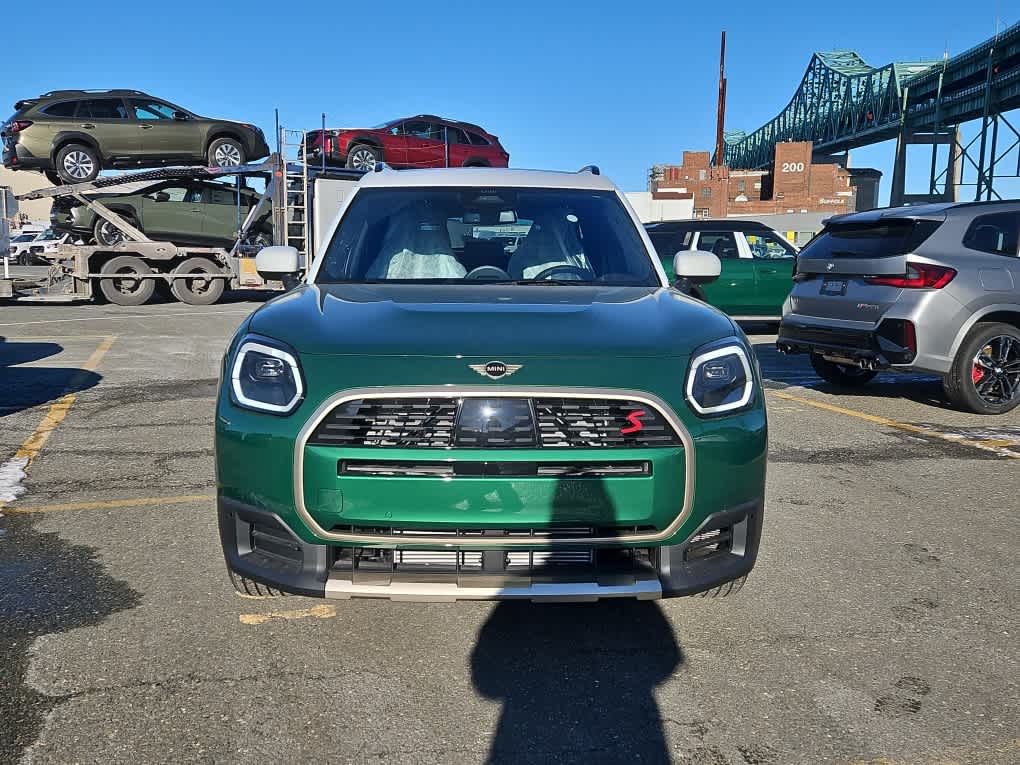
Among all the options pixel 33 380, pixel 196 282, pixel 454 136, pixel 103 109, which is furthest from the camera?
pixel 454 136

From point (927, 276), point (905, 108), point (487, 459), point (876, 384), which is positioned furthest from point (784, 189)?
point (487, 459)

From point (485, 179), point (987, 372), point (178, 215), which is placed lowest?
point (987, 372)

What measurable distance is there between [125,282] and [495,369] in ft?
58.6

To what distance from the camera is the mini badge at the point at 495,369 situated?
110 inches

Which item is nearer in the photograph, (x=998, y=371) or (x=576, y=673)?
(x=576, y=673)

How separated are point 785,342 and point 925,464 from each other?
9.14 feet

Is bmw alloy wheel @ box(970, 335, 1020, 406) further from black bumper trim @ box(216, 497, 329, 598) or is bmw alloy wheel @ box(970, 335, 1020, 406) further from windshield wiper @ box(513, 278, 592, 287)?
black bumper trim @ box(216, 497, 329, 598)

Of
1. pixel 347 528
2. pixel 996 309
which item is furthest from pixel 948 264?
pixel 347 528

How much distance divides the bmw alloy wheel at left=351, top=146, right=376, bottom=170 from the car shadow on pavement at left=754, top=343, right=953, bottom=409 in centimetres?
1118

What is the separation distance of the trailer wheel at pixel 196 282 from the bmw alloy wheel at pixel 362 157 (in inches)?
141

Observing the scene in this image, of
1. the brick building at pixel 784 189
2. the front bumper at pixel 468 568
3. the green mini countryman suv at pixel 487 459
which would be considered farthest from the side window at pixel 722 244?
the brick building at pixel 784 189

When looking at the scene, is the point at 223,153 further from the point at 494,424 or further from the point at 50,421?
the point at 494,424

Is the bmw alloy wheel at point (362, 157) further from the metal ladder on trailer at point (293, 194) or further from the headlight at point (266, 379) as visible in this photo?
the headlight at point (266, 379)

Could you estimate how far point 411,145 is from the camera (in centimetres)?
2058
